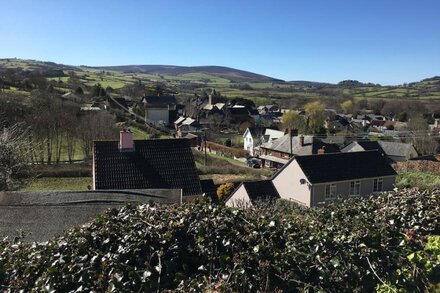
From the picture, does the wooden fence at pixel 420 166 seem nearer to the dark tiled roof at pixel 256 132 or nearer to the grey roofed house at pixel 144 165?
the grey roofed house at pixel 144 165

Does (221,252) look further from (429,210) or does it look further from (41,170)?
(41,170)

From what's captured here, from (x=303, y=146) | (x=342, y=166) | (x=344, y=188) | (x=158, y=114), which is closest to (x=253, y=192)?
(x=344, y=188)

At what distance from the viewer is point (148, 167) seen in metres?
16.7

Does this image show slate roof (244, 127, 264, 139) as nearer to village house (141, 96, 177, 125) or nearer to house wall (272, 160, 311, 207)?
village house (141, 96, 177, 125)

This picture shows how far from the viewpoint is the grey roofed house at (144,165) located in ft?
52.7

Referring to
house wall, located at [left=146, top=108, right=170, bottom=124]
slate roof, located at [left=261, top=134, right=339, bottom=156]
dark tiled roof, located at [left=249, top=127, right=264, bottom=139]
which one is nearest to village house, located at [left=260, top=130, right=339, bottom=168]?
slate roof, located at [left=261, top=134, right=339, bottom=156]

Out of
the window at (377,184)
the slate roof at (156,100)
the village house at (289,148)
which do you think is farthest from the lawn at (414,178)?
the slate roof at (156,100)

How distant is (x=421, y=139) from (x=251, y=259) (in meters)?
56.2

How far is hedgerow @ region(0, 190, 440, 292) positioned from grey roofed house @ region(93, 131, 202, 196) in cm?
1157

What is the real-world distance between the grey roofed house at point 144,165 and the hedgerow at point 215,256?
38.0 ft

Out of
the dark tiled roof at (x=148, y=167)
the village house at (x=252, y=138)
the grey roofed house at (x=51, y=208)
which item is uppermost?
the grey roofed house at (x=51, y=208)

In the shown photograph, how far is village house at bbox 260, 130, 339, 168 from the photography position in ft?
129

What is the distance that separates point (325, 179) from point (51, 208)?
18441 mm

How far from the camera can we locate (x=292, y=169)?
24.0 meters
